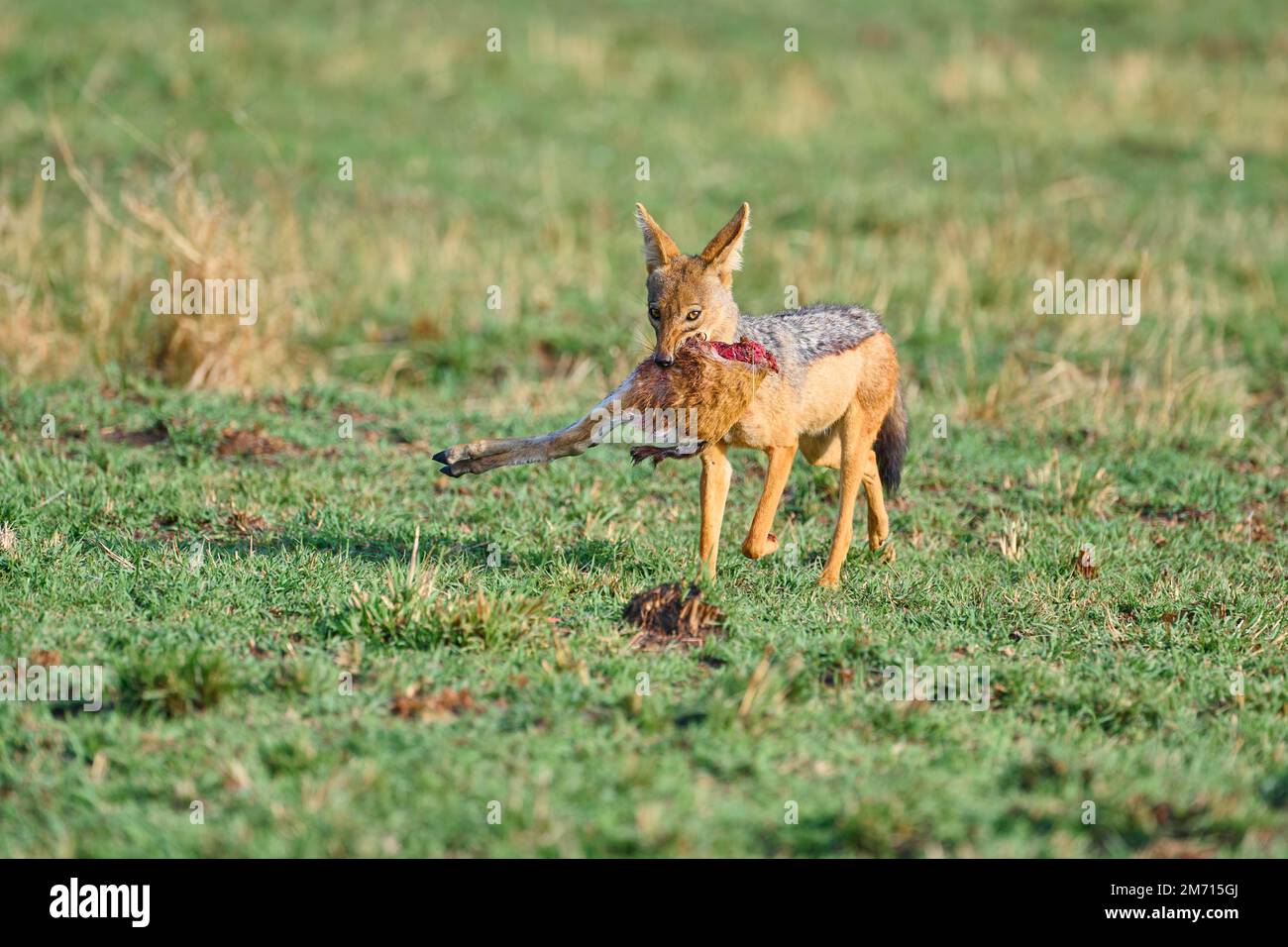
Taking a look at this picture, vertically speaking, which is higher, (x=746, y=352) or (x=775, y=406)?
(x=746, y=352)

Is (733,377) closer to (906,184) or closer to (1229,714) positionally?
(1229,714)

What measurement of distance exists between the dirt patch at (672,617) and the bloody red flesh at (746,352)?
1.08m

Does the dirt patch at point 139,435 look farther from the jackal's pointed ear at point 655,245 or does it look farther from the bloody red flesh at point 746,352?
the bloody red flesh at point 746,352

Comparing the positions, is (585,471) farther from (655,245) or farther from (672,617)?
(672,617)

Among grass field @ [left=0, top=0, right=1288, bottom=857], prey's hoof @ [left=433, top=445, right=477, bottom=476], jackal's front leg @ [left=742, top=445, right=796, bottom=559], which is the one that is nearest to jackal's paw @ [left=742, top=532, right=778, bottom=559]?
jackal's front leg @ [left=742, top=445, right=796, bottom=559]

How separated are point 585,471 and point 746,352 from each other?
2.35 m

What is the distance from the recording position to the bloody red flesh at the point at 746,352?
6430 millimetres

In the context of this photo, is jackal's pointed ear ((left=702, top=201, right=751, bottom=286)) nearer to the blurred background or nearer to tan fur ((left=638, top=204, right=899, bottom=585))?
tan fur ((left=638, top=204, right=899, bottom=585))

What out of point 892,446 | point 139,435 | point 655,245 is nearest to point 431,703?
point 655,245

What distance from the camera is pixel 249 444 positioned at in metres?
8.61

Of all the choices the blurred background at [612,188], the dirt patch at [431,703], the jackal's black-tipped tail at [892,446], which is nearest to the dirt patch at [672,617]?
the dirt patch at [431,703]

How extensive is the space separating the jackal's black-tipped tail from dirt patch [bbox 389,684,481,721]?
3.24 m

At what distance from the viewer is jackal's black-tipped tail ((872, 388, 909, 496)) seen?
307 inches

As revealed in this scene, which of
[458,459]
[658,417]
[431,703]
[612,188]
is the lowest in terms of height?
[431,703]
